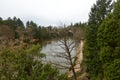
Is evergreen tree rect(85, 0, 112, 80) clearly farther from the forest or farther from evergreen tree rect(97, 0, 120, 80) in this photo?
evergreen tree rect(97, 0, 120, 80)

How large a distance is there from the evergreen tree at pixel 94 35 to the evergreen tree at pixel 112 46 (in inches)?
222

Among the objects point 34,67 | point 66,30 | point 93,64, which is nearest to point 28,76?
point 34,67

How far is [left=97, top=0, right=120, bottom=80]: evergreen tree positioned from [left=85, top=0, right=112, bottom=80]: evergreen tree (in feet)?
18.5

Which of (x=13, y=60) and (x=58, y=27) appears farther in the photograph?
(x=58, y=27)

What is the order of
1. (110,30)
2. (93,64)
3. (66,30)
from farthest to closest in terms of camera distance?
(93,64) → (110,30) → (66,30)

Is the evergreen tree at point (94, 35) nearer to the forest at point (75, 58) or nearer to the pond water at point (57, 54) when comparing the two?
the forest at point (75, 58)

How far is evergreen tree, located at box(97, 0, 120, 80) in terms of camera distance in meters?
16.7

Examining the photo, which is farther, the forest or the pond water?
the pond water

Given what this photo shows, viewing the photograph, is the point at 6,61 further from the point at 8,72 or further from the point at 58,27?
the point at 58,27

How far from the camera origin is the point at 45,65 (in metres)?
15.0

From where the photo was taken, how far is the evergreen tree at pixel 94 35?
925 inches

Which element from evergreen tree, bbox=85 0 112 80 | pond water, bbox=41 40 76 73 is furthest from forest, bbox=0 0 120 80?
pond water, bbox=41 40 76 73

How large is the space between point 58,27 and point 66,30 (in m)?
0.67

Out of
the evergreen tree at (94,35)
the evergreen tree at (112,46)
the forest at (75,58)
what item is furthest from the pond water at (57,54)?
the evergreen tree at (94,35)
